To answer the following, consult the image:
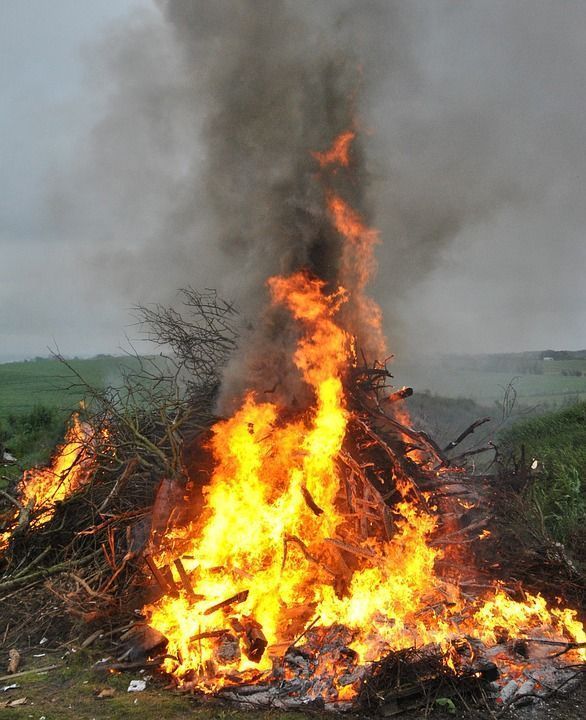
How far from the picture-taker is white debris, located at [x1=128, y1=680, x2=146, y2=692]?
4.65 m

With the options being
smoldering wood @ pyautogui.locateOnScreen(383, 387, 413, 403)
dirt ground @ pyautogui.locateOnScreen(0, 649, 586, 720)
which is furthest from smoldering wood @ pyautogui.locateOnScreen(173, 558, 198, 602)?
smoldering wood @ pyautogui.locateOnScreen(383, 387, 413, 403)

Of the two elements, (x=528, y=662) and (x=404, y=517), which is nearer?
(x=528, y=662)

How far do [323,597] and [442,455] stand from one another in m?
3.05

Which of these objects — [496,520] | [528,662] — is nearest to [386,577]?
[528,662]

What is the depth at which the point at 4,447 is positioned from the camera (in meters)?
16.8

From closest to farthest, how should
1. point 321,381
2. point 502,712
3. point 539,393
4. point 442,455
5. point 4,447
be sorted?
point 502,712 → point 321,381 → point 442,455 → point 4,447 → point 539,393

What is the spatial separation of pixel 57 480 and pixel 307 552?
516 cm

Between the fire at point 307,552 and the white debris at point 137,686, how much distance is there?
34 cm

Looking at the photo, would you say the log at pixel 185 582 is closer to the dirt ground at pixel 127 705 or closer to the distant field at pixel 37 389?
the dirt ground at pixel 127 705

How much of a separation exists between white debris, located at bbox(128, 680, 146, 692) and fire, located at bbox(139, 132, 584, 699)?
34 cm

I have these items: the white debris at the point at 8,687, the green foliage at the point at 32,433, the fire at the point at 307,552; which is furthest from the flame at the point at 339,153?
the green foliage at the point at 32,433

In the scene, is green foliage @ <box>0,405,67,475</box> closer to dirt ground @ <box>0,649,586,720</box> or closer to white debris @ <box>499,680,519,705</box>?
dirt ground @ <box>0,649,586,720</box>

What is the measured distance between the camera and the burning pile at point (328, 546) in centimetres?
471

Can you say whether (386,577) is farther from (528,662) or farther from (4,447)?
(4,447)
